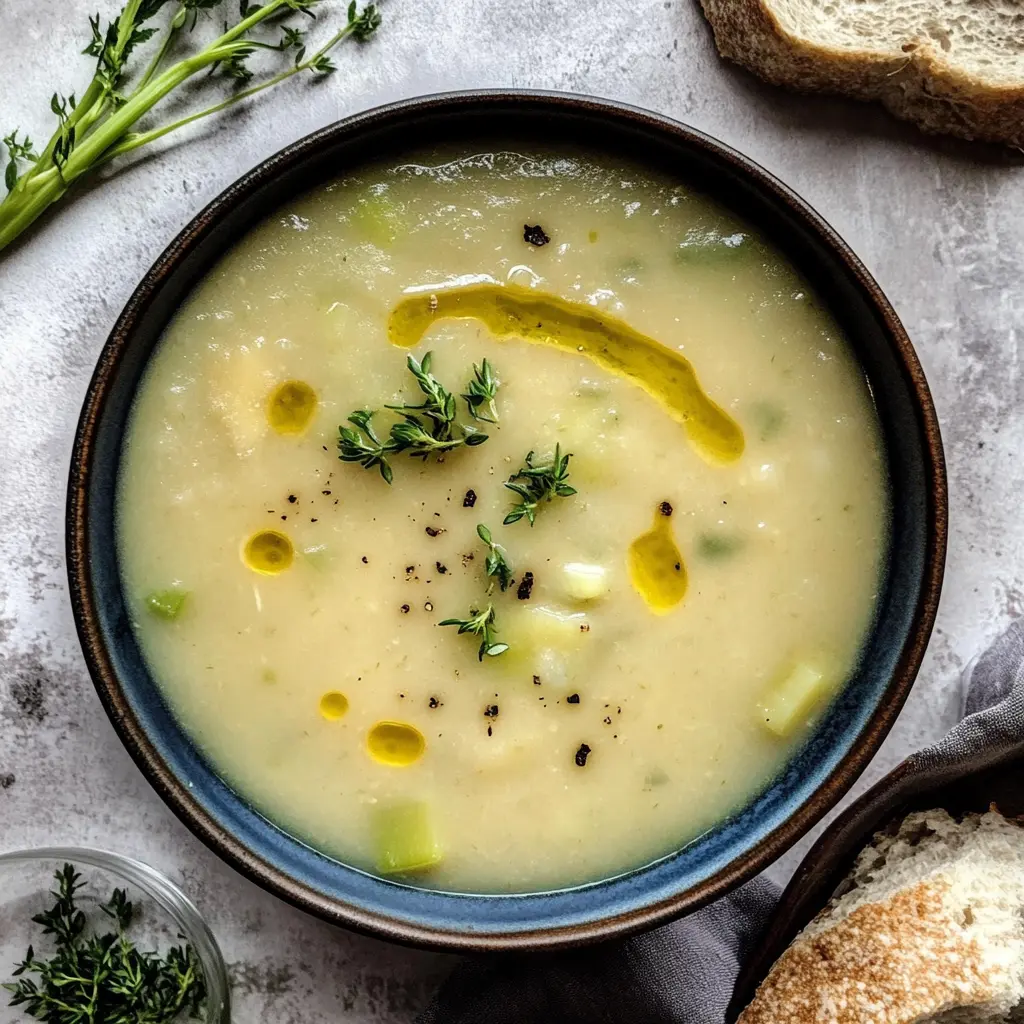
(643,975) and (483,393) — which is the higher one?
(483,393)

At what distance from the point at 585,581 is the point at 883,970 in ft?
2.89

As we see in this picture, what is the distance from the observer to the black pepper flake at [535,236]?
2.08m

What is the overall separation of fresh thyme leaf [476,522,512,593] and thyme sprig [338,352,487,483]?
0.16m

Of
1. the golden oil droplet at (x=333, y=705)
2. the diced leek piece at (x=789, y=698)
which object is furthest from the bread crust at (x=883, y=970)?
the golden oil droplet at (x=333, y=705)

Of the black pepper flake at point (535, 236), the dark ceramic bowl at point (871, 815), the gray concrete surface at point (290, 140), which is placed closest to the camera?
the black pepper flake at point (535, 236)

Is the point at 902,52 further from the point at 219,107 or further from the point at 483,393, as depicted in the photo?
the point at 219,107

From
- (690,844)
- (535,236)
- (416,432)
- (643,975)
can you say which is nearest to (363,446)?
(416,432)

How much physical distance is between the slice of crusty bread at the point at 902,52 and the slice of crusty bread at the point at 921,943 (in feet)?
4.48

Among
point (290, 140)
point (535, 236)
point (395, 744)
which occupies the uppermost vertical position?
point (290, 140)

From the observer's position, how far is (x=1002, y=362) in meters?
2.33

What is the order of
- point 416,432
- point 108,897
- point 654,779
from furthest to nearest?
point 108,897 → point 654,779 → point 416,432

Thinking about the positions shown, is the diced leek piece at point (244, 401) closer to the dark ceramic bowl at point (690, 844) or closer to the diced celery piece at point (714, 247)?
the dark ceramic bowl at point (690, 844)

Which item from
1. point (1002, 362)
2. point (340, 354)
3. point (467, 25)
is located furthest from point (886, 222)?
point (340, 354)

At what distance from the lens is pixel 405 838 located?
82.2 inches
